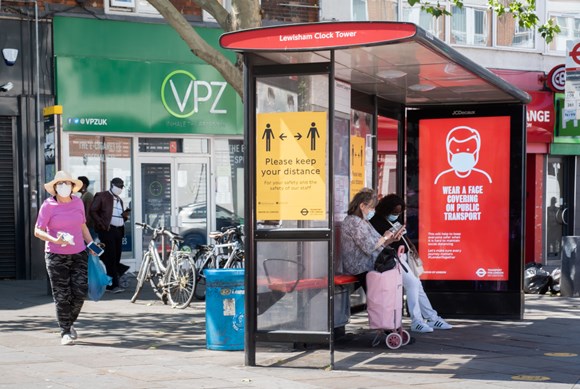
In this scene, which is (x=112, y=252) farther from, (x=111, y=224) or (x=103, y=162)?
(x=103, y=162)

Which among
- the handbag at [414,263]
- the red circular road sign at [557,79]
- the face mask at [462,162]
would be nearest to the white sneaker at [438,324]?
the handbag at [414,263]

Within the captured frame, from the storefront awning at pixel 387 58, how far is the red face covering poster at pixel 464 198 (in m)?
0.42

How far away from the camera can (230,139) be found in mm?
21188

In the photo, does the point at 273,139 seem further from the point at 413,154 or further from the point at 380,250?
the point at 413,154

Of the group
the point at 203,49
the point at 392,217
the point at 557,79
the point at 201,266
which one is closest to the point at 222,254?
the point at 201,266

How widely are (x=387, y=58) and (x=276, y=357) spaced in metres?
3.03

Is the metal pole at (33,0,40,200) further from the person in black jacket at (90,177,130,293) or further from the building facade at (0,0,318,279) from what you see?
the person in black jacket at (90,177,130,293)

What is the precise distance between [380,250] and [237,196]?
416 inches

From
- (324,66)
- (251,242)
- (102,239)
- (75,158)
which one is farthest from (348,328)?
(75,158)

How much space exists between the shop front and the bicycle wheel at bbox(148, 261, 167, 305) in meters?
4.53

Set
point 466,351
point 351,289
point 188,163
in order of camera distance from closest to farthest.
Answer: point 466,351 → point 351,289 → point 188,163

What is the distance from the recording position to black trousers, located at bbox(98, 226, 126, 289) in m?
16.5

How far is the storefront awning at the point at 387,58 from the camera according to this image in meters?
8.94

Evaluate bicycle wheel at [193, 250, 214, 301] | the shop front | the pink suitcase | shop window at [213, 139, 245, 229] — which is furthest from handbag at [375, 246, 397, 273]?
shop window at [213, 139, 245, 229]
